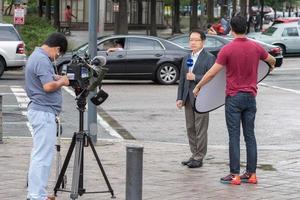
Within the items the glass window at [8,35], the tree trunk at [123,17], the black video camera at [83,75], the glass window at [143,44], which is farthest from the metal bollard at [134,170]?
the tree trunk at [123,17]

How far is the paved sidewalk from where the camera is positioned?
27.1 feet

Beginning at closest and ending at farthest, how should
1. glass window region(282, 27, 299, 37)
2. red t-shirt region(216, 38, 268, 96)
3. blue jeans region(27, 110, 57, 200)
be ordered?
blue jeans region(27, 110, 57, 200) → red t-shirt region(216, 38, 268, 96) → glass window region(282, 27, 299, 37)

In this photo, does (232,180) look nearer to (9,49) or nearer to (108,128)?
(108,128)

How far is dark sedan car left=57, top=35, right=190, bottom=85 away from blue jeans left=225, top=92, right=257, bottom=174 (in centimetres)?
1415

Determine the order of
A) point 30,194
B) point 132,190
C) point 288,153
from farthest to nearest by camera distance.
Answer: point 288,153 → point 30,194 → point 132,190

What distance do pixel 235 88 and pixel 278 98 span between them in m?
11.3

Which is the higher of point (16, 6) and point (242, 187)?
point (16, 6)

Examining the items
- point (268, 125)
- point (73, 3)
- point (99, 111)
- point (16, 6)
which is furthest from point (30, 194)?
point (73, 3)

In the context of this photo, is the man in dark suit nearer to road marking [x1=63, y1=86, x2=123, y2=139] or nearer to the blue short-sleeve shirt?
the blue short-sleeve shirt

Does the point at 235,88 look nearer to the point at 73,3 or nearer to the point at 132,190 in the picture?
the point at 132,190

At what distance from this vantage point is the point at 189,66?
9.98m

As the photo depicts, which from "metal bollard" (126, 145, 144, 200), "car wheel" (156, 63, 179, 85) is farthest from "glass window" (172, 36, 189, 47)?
"metal bollard" (126, 145, 144, 200)

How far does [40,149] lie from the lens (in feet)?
24.0

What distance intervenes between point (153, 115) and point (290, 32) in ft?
73.1
